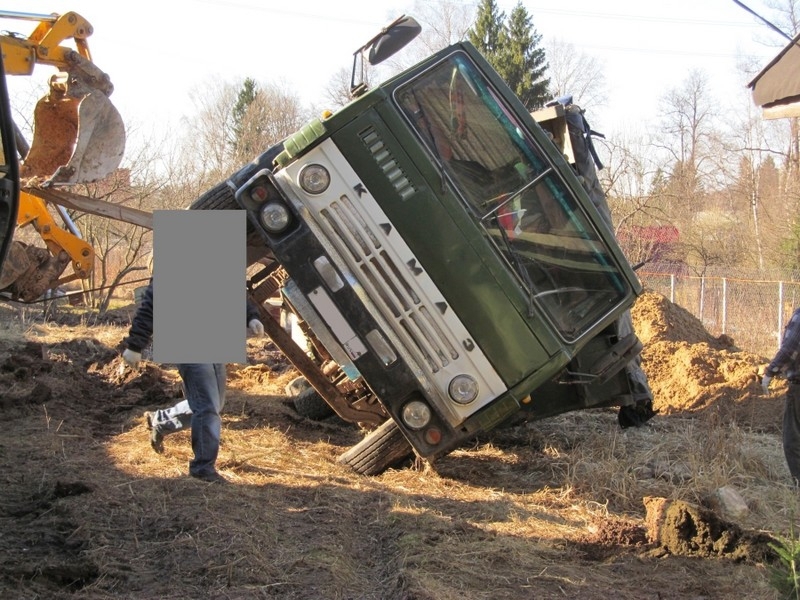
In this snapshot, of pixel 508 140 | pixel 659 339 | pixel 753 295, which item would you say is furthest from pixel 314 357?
pixel 753 295

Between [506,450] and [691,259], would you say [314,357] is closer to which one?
[506,450]

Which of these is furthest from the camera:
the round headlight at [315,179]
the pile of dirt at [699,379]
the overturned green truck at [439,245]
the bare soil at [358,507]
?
the pile of dirt at [699,379]

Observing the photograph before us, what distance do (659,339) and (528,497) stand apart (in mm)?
5887

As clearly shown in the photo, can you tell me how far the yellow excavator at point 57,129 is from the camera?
723cm

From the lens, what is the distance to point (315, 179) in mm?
5438

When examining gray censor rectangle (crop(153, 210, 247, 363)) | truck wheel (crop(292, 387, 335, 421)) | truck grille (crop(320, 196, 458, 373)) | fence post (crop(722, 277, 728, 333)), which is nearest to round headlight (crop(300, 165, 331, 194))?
truck grille (crop(320, 196, 458, 373))

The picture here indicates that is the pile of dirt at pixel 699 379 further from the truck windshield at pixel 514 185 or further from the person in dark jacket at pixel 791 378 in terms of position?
the truck windshield at pixel 514 185

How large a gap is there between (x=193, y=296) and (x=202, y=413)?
830 millimetres

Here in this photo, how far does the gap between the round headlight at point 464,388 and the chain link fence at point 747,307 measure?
495 inches

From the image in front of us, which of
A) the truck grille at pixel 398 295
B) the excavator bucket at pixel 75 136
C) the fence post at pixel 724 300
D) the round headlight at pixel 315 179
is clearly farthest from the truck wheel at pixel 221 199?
the fence post at pixel 724 300

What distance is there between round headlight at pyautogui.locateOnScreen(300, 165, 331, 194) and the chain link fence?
12.8 meters

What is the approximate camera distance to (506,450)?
7473 millimetres

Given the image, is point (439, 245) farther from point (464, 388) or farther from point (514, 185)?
point (464, 388)

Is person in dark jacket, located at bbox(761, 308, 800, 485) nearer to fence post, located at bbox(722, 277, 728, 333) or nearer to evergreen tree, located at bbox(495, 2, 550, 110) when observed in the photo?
fence post, located at bbox(722, 277, 728, 333)
